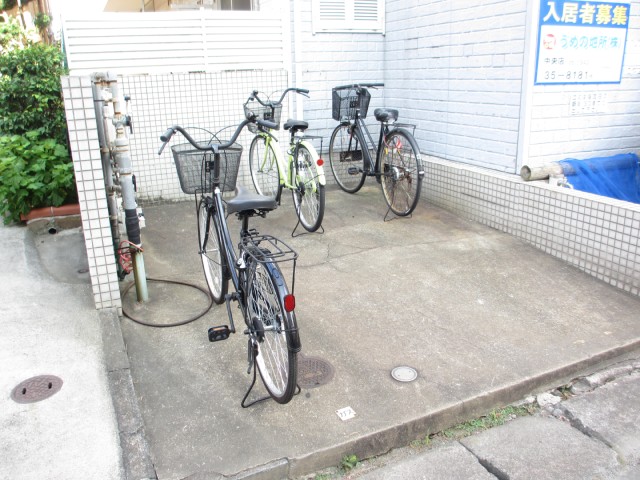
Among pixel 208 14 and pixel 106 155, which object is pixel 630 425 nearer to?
pixel 106 155

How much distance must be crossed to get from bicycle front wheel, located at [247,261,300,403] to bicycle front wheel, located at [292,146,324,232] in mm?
2347

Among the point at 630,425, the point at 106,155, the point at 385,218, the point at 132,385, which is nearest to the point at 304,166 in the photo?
the point at 385,218

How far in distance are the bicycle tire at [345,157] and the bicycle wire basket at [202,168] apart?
3193 millimetres

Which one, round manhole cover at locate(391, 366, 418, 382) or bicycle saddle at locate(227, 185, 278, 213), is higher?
bicycle saddle at locate(227, 185, 278, 213)

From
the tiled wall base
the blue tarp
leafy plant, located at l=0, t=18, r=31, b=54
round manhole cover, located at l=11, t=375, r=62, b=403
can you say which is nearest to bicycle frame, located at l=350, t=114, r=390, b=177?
the tiled wall base

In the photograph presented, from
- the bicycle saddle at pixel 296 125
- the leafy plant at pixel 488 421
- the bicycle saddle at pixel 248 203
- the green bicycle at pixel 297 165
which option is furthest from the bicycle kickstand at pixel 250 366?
the bicycle saddle at pixel 296 125

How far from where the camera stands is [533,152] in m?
5.43

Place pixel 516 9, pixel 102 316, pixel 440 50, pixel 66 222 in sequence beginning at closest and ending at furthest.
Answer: pixel 102 316, pixel 516 9, pixel 66 222, pixel 440 50

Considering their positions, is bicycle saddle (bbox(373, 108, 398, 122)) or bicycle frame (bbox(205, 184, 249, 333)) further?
bicycle saddle (bbox(373, 108, 398, 122))

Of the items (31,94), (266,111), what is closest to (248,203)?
(266,111)

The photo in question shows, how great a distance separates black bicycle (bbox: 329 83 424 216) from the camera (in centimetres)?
589

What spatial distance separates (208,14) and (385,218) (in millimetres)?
3200

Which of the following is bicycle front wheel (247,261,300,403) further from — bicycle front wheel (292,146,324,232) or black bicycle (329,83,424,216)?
black bicycle (329,83,424,216)

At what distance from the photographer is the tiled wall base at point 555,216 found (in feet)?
14.3
